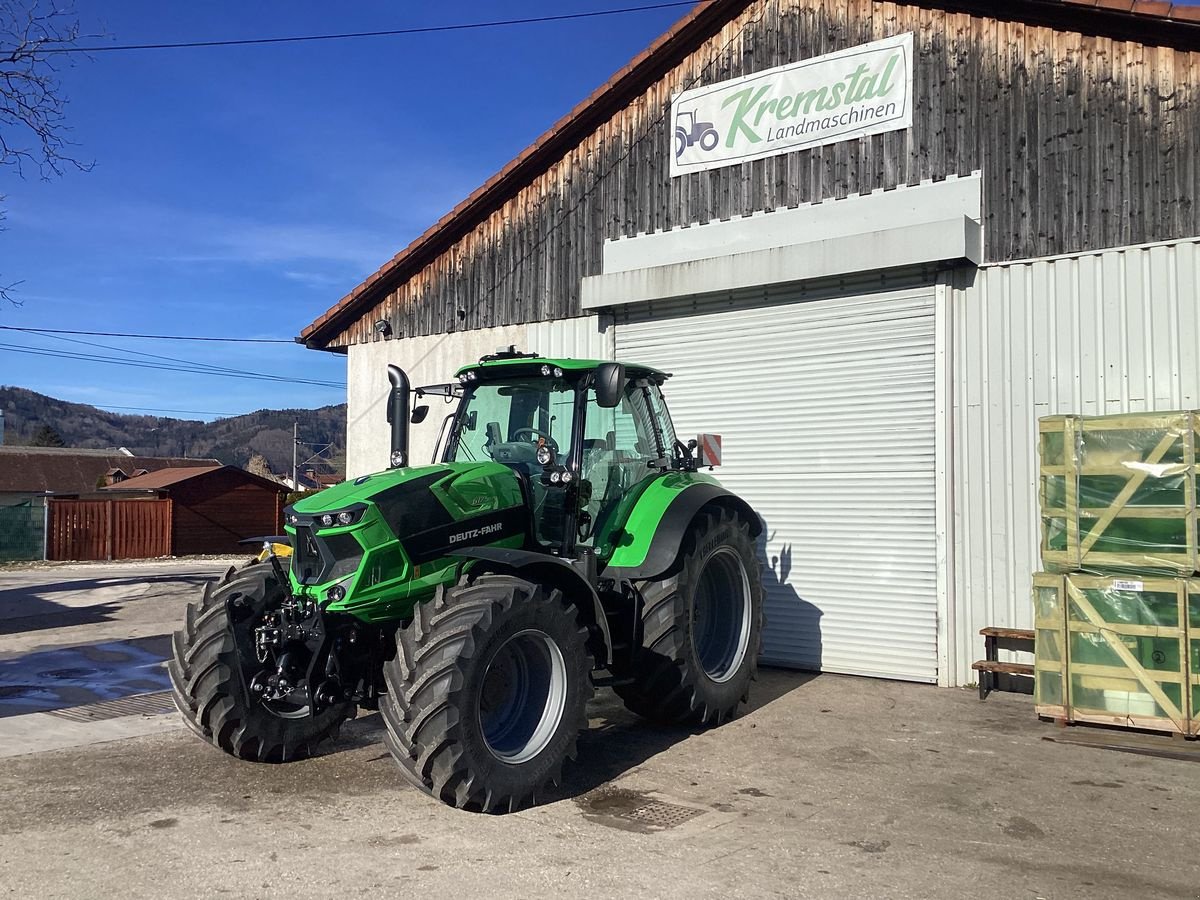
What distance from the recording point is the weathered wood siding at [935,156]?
8.06 meters

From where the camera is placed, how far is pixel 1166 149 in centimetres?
796

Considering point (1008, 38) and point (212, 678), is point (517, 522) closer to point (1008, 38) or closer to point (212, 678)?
point (212, 678)

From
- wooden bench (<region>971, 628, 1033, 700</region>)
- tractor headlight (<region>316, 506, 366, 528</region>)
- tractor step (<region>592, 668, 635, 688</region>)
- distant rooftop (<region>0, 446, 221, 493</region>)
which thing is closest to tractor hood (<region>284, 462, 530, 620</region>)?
tractor headlight (<region>316, 506, 366, 528</region>)

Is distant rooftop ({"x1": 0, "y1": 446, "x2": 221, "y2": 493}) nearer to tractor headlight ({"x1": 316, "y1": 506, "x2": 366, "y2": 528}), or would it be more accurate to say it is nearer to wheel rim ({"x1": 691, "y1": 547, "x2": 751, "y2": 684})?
wheel rim ({"x1": 691, "y1": 547, "x2": 751, "y2": 684})

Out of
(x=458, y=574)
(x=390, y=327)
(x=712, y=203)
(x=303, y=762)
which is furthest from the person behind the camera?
(x=390, y=327)

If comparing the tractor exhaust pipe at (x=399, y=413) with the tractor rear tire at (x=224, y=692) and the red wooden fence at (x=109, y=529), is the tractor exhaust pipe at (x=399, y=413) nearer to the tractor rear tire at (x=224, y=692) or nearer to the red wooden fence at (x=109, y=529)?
the tractor rear tire at (x=224, y=692)

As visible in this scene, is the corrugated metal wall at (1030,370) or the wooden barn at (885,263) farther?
the wooden barn at (885,263)

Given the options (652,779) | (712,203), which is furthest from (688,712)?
(712,203)

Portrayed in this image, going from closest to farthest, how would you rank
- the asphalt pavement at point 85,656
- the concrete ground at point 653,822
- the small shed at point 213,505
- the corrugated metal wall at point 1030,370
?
the concrete ground at point 653,822 < the asphalt pavement at point 85,656 < the corrugated metal wall at point 1030,370 < the small shed at point 213,505

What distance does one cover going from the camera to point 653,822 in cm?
522

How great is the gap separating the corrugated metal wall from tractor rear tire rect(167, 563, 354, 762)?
5554 millimetres

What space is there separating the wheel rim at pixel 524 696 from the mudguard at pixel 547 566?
0.41 m

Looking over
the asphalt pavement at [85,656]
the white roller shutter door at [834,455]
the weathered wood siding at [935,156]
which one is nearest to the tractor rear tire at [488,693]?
the asphalt pavement at [85,656]

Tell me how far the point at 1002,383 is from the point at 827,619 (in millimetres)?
2759
